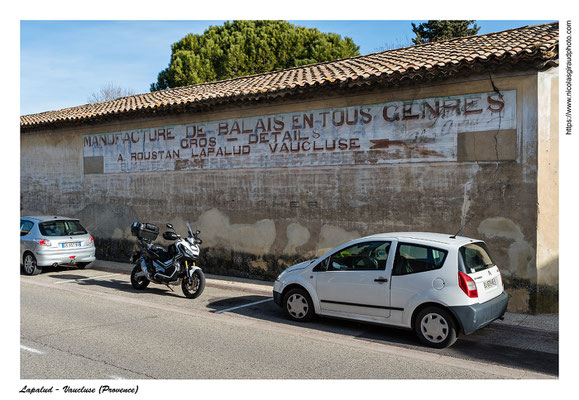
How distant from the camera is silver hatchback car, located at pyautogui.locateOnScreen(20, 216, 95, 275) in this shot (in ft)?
39.2

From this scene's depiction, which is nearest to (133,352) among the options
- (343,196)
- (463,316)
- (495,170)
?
(463,316)

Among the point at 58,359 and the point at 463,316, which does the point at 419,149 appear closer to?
the point at 463,316

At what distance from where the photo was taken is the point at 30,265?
477 inches

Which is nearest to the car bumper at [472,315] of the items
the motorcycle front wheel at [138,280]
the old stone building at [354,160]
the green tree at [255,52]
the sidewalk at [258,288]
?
the sidewalk at [258,288]

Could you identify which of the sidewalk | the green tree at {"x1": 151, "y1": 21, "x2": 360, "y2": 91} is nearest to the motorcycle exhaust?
the sidewalk

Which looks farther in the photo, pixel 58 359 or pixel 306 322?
pixel 306 322

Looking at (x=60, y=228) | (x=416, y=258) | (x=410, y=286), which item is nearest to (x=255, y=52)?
(x=60, y=228)

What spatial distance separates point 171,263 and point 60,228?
4508mm

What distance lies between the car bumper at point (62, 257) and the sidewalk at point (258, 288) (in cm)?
73

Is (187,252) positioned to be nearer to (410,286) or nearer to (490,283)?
(410,286)

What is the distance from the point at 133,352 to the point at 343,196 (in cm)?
600

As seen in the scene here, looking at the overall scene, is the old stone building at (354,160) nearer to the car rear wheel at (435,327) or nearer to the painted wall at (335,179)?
the painted wall at (335,179)

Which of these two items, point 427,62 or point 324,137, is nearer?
point 427,62

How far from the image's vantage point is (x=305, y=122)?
11.3 meters
